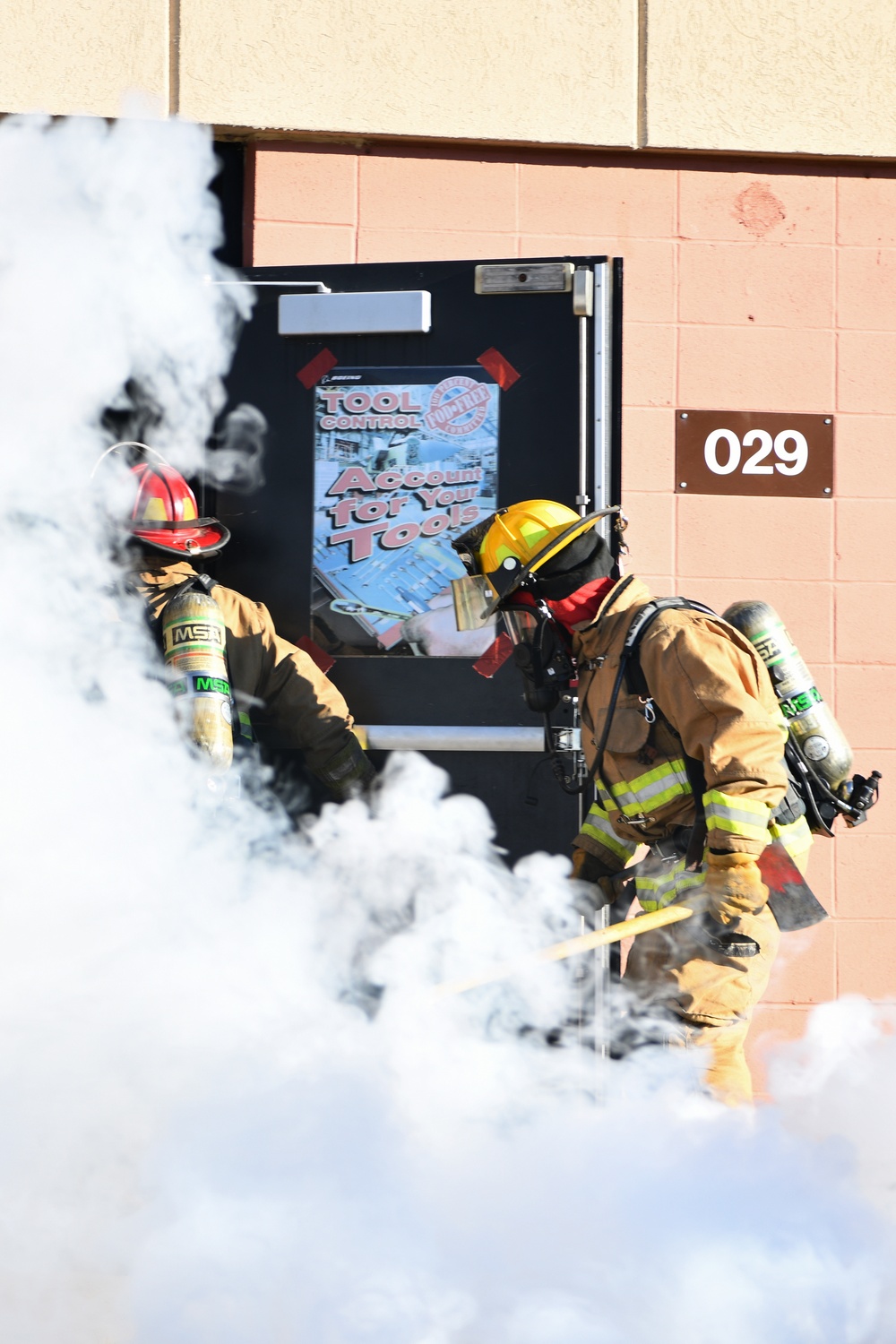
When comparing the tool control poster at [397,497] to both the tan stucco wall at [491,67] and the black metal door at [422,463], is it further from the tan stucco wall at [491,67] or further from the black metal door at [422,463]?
the tan stucco wall at [491,67]

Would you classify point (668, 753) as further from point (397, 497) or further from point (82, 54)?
point (82, 54)

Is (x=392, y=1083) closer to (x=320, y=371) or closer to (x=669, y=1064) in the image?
(x=669, y=1064)

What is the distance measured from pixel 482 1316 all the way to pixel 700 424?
339 centimetres

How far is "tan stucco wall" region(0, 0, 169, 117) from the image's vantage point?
4.57 metres

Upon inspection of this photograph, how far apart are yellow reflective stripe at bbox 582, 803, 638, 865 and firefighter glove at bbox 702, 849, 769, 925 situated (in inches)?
23.0

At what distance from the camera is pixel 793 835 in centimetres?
316

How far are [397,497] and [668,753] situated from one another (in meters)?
1.16

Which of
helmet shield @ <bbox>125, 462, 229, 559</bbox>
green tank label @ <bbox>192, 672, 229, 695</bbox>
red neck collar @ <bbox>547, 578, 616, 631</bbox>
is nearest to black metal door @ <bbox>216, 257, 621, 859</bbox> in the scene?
helmet shield @ <bbox>125, 462, 229, 559</bbox>

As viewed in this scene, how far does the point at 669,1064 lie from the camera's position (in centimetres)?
303

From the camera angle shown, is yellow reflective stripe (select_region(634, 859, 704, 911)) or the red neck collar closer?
yellow reflective stripe (select_region(634, 859, 704, 911))

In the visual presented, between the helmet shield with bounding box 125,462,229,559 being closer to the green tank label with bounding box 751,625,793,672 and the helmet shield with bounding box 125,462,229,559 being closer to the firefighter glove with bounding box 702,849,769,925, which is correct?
the green tank label with bounding box 751,625,793,672

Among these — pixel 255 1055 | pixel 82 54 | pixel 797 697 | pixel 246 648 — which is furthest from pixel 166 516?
pixel 82 54

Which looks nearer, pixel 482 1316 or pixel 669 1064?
pixel 482 1316

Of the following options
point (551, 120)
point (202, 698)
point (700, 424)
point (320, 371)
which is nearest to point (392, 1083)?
point (202, 698)
